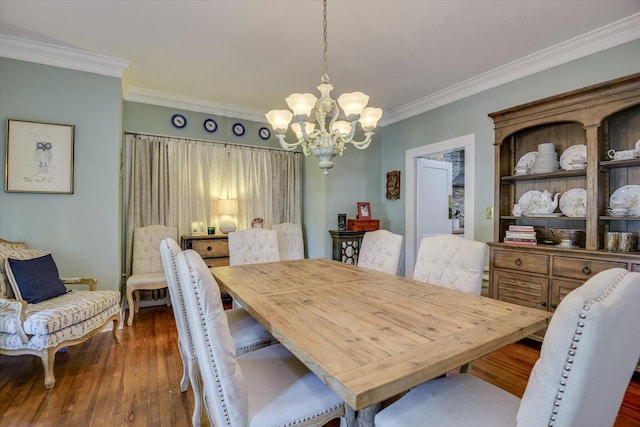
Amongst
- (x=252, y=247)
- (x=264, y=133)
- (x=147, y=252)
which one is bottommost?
(x=147, y=252)

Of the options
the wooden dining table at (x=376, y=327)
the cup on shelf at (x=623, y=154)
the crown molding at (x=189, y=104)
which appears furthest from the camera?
the crown molding at (x=189, y=104)

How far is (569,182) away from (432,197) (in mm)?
1778

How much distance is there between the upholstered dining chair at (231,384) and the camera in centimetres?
101

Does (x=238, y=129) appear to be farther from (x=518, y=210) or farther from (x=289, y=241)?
(x=518, y=210)

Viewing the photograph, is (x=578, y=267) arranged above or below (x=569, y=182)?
below

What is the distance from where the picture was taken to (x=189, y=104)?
4004 mm

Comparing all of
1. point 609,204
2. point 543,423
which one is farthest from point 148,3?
point 609,204

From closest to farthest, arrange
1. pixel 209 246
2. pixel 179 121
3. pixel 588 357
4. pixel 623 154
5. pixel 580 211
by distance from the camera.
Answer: pixel 588 357 → pixel 623 154 → pixel 580 211 → pixel 209 246 → pixel 179 121

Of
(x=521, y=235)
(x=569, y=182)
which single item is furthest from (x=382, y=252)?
(x=569, y=182)

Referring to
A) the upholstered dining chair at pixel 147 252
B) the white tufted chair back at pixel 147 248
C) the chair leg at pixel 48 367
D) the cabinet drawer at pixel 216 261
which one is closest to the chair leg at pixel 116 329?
the chair leg at pixel 48 367

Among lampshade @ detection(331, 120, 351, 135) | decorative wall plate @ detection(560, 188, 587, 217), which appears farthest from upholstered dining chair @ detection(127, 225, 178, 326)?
decorative wall plate @ detection(560, 188, 587, 217)

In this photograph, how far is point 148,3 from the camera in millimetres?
2145

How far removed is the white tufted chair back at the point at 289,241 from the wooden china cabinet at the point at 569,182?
7.90ft

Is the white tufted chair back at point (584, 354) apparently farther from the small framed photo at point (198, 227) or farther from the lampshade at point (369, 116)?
the small framed photo at point (198, 227)
